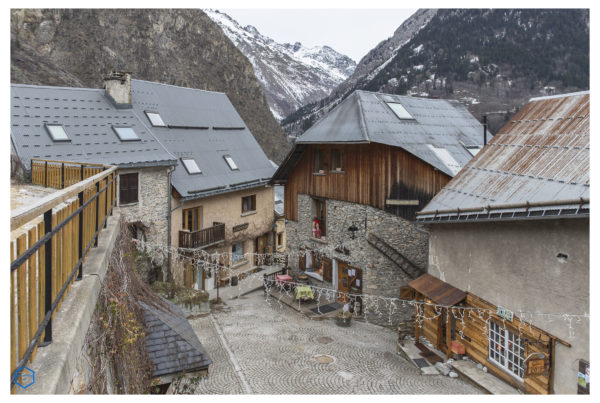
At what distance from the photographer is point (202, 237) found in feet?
68.7

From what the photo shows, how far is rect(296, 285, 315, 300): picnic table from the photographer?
1934 centimetres

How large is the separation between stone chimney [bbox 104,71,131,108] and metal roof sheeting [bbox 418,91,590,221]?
15215 mm

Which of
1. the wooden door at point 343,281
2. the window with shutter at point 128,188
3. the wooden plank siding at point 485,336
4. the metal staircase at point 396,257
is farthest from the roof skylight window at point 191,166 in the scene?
the wooden plank siding at point 485,336

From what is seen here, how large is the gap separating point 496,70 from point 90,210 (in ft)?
281

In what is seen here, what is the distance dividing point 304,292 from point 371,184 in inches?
220

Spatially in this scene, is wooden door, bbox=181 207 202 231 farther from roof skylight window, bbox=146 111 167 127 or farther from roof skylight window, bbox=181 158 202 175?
roof skylight window, bbox=146 111 167 127

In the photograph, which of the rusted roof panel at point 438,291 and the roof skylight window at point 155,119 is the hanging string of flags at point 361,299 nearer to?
the rusted roof panel at point 438,291

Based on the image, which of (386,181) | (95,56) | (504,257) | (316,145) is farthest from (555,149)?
(95,56)

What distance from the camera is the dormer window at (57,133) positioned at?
16922mm

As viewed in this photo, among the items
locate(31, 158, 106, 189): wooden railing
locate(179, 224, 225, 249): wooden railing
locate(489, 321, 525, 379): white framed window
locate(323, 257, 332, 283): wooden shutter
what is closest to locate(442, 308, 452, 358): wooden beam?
locate(489, 321, 525, 379): white framed window

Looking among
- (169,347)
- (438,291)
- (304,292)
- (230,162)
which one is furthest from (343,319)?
(230,162)

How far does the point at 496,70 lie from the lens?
7938 cm

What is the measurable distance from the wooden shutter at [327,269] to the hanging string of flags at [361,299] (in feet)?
1.02

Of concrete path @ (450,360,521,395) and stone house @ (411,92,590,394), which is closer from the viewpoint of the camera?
stone house @ (411,92,590,394)
